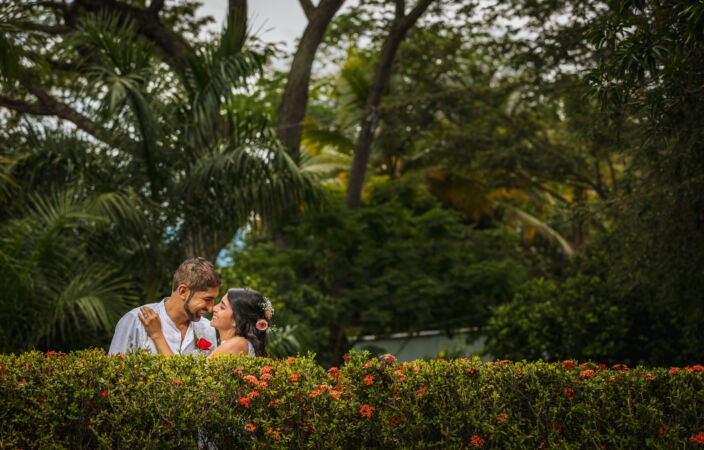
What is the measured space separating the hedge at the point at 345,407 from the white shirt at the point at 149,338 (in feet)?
1.30

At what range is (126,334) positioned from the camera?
410 cm

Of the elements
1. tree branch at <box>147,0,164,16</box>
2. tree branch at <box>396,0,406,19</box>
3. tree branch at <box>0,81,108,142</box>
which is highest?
tree branch at <box>147,0,164,16</box>

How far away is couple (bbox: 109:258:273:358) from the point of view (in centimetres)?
411

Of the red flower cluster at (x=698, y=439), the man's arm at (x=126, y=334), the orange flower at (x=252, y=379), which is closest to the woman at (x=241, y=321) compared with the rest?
the man's arm at (x=126, y=334)

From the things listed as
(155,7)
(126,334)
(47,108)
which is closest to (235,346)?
(126,334)

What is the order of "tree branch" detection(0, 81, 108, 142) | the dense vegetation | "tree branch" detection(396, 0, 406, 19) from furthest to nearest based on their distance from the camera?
"tree branch" detection(396, 0, 406, 19) → "tree branch" detection(0, 81, 108, 142) → the dense vegetation

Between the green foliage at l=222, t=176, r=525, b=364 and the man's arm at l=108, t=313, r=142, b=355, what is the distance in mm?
7974

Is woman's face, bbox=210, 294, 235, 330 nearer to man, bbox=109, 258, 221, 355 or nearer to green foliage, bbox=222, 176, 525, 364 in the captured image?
man, bbox=109, 258, 221, 355

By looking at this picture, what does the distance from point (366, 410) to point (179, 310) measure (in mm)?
1377

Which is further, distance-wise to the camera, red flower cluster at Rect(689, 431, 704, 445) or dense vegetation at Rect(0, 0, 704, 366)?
dense vegetation at Rect(0, 0, 704, 366)

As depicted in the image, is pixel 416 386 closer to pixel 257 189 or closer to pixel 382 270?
pixel 257 189

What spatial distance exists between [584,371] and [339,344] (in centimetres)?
1035

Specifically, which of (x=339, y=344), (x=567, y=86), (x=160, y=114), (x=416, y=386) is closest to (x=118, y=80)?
(x=160, y=114)

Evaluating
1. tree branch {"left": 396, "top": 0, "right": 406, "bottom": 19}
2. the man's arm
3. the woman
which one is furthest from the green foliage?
the man's arm
